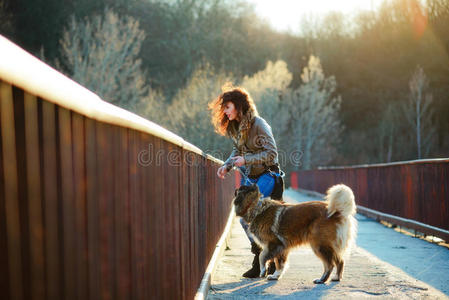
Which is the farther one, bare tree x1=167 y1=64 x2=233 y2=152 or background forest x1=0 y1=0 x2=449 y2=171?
background forest x1=0 y1=0 x2=449 y2=171

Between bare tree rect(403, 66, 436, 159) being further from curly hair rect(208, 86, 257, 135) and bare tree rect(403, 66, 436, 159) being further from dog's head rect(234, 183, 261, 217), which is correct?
dog's head rect(234, 183, 261, 217)

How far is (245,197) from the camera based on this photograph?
6828 millimetres

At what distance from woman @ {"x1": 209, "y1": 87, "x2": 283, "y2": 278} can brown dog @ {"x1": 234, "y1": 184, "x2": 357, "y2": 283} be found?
30 centimetres

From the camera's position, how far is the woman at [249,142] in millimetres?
6860

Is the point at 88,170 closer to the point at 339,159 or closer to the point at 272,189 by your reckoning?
the point at 272,189

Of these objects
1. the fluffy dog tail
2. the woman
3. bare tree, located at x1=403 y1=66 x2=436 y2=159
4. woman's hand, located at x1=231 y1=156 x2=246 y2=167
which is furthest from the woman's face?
bare tree, located at x1=403 y1=66 x2=436 y2=159

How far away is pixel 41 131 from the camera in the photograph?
1.64 meters

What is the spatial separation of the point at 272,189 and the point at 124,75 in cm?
3721

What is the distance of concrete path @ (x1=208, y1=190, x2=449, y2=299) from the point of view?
593cm

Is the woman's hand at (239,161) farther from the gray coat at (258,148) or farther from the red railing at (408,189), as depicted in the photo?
the red railing at (408,189)

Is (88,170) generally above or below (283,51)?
below

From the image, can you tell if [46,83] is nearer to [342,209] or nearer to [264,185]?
[342,209]

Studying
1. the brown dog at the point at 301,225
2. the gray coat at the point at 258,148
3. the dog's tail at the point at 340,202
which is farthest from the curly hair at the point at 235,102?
the dog's tail at the point at 340,202

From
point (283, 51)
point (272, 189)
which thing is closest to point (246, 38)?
point (283, 51)
